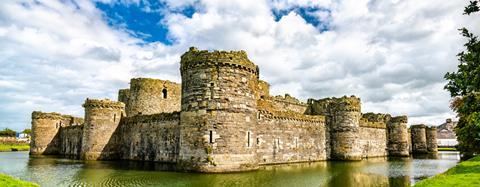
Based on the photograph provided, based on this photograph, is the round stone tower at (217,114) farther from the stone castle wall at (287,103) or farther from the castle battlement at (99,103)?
the stone castle wall at (287,103)

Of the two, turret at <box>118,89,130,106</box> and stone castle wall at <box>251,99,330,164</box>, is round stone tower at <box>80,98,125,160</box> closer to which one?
turret at <box>118,89,130,106</box>

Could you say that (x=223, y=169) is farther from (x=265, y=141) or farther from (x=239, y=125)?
(x=265, y=141)

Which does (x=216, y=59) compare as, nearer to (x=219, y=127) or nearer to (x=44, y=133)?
(x=219, y=127)

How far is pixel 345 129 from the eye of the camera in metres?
34.9

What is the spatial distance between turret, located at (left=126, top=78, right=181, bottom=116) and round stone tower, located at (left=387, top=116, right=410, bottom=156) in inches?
1135

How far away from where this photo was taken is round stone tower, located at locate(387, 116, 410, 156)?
4650 cm

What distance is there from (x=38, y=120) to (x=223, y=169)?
120 ft

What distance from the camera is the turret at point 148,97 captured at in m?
40.4

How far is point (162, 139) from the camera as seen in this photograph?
29.7 meters

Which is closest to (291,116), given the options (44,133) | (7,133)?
(44,133)

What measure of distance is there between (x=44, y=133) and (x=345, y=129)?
38.1 metres

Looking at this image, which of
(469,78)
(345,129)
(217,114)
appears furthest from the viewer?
(345,129)

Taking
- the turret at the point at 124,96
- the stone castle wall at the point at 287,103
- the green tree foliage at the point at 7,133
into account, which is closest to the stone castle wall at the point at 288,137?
the stone castle wall at the point at 287,103

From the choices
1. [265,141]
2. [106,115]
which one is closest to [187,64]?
[265,141]
